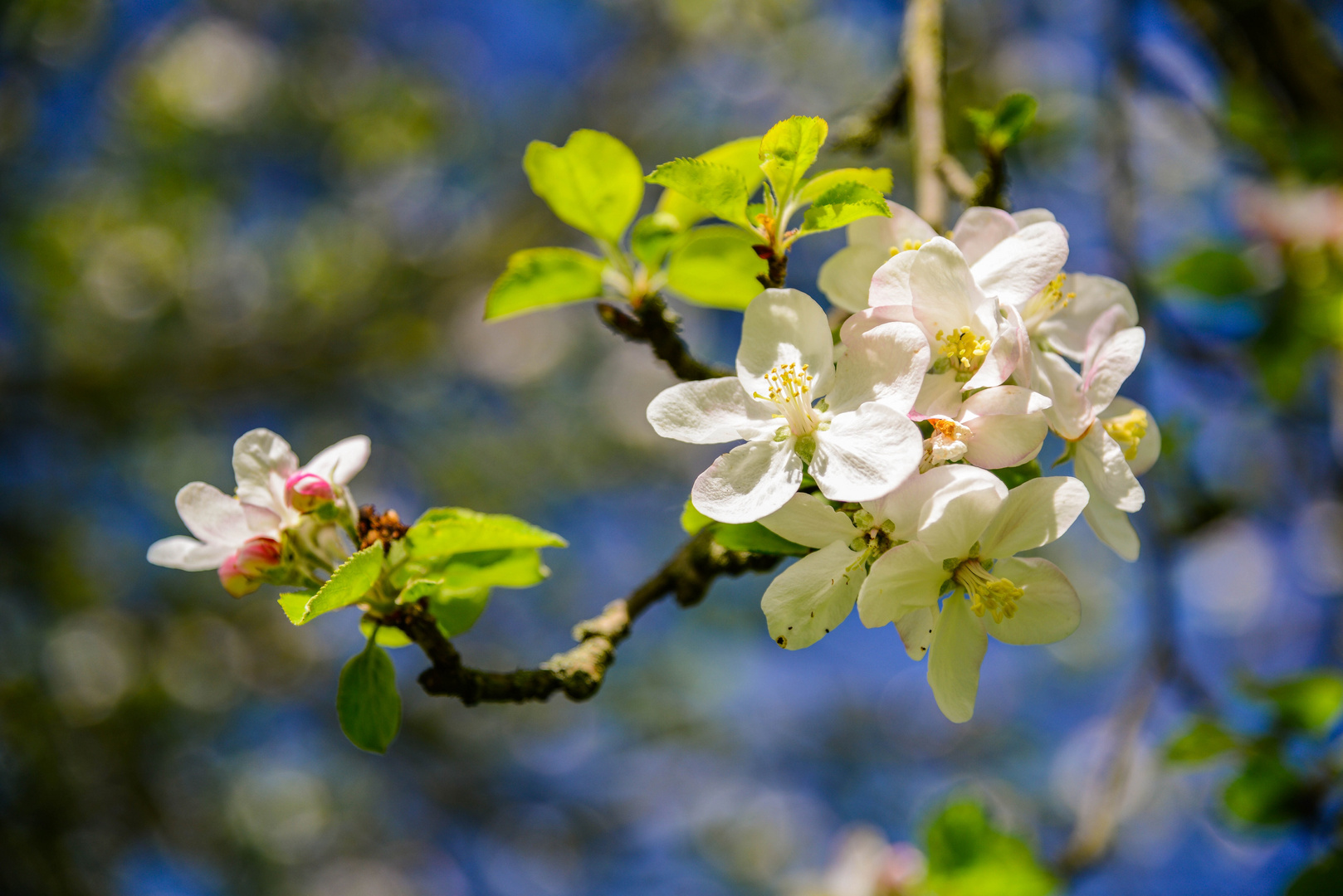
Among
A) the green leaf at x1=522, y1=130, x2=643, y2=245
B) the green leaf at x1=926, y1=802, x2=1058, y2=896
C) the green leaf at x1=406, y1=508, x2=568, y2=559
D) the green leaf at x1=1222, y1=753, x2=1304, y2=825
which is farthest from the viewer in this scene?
the green leaf at x1=1222, y1=753, x2=1304, y2=825

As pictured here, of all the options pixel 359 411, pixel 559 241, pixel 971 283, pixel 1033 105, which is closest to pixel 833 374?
pixel 971 283

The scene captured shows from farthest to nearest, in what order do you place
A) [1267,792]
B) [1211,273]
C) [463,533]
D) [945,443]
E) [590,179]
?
[1211,273] → [1267,792] → [590,179] → [463,533] → [945,443]

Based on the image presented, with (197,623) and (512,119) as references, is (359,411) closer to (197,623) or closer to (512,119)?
(197,623)

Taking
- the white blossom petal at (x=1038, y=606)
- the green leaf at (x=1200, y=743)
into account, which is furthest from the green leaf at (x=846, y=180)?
the green leaf at (x=1200, y=743)

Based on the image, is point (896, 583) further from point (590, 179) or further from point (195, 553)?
point (195, 553)

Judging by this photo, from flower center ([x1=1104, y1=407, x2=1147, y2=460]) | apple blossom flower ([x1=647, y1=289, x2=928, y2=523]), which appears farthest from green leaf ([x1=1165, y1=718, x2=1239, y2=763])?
apple blossom flower ([x1=647, y1=289, x2=928, y2=523])

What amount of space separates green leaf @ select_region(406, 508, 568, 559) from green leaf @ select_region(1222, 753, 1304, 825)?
128 cm

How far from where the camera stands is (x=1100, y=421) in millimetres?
768

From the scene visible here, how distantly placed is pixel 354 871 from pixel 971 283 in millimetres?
4620

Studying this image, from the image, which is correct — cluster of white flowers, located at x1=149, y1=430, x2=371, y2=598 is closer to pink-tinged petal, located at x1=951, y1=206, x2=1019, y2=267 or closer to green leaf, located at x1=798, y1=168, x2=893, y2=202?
green leaf, located at x1=798, y1=168, x2=893, y2=202

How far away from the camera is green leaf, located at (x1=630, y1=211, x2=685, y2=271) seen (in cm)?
89

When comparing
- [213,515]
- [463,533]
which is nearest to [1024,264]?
[463,533]

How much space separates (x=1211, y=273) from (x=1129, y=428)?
1401 mm

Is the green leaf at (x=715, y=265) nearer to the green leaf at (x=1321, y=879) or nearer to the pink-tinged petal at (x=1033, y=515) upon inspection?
the pink-tinged petal at (x=1033, y=515)
